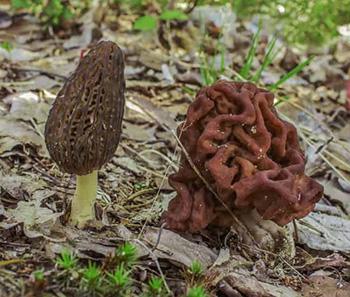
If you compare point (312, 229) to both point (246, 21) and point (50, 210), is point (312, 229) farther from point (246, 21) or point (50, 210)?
point (246, 21)

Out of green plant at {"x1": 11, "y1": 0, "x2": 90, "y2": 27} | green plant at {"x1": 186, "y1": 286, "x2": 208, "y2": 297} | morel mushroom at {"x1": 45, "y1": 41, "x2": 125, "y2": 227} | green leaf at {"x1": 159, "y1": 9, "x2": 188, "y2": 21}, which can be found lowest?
green plant at {"x1": 11, "y1": 0, "x2": 90, "y2": 27}

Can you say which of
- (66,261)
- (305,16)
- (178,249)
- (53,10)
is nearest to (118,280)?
(66,261)

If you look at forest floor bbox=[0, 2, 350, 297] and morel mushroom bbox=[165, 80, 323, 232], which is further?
morel mushroom bbox=[165, 80, 323, 232]

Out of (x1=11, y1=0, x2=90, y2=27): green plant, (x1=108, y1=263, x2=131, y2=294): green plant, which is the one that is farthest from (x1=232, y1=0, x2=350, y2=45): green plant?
(x1=108, y1=263, x2=131, y2=294): green plant

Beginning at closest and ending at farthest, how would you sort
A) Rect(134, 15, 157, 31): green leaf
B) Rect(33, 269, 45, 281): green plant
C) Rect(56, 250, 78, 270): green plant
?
Rect(33, 269, 45, 281): green plant < Rect(56, 250, 78, 270): green plant < Rect(134, 15, 157, 31): green leaf

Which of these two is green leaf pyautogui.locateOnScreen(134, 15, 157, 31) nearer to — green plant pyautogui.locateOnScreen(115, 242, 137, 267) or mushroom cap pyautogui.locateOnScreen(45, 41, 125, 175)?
mushroom cap pyautogui.locateOnScreen(45, 41, 125, 175)

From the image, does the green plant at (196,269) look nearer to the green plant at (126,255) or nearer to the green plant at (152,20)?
the green plant at (126,255)

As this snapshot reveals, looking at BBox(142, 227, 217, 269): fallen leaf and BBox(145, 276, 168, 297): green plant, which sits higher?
BBox(145, 276, 168, 297): green plant

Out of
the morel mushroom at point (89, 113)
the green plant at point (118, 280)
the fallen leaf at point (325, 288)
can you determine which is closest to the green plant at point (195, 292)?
the green plant at point (118, 280)

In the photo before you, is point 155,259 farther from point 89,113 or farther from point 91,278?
point 89,113
